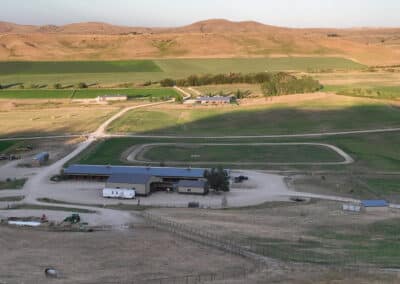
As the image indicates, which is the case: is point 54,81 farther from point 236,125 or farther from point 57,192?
point 57,192

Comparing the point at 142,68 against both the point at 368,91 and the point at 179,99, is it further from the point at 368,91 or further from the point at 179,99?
the point at 368,91

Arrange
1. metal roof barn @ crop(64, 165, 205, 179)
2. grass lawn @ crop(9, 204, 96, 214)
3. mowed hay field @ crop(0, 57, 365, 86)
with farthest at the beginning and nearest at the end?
mowed hay field @ crop(0, 57, 365, 86) < metal roof barn @ crop(64, 165, 205, 179) < grass lawn @ crop(9, 204, 96, 214)

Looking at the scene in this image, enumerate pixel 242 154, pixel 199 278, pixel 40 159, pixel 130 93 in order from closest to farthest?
pixel 199 278 < pixel 40 159 < pixel 242 154 < pixel 130 93

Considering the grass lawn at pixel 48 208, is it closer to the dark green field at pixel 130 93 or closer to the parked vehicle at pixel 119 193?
the parked vehicle at pixel 119 193

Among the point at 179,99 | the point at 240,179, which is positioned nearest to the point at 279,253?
the point at 240,179

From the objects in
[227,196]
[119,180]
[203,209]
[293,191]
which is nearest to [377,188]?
[293,191]

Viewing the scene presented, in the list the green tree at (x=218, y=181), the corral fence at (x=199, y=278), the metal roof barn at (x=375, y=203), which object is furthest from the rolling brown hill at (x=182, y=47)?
the corral fence at (x=199, y=278)

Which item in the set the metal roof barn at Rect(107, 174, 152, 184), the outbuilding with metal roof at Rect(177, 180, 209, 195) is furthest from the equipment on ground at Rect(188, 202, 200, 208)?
the metal roof barn at Rect(107, 174, 152, 184)

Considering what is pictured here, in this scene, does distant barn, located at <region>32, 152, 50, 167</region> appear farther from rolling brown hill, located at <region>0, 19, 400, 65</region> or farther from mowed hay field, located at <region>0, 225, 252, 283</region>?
rolling brown hill, located at <region>0, 19, 400, 65</region>
